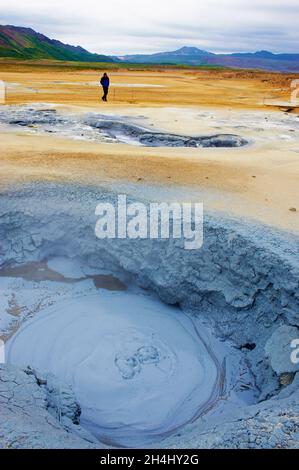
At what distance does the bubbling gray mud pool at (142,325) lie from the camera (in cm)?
479

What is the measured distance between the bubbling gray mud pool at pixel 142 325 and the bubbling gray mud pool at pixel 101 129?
558cm

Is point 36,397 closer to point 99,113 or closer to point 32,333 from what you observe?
point 32,333

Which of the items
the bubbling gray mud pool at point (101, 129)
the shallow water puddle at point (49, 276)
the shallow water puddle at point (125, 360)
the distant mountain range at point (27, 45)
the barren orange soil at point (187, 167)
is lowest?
the shallow water puddle at point (125, 360)

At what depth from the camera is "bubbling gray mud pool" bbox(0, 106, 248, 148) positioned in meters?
12.5

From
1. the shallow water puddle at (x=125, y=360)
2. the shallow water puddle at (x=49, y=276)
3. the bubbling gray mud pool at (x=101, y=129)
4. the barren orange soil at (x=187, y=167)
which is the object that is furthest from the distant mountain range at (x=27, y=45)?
the shallow water puddle at (x=125, y=360)

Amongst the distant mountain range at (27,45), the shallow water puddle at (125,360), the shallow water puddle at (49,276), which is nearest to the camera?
the shallow water puddle at (125,360)

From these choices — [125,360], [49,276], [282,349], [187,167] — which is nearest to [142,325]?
[125,360]

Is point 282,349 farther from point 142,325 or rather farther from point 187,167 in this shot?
point 187,167

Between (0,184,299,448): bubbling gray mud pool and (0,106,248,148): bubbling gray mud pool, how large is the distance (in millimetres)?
5576

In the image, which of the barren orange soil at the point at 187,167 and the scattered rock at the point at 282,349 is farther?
the barren orange soil at the point at 187,167

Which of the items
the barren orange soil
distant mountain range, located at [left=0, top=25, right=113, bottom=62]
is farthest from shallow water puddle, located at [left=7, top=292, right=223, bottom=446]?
distant mountain range, located at [left=0, top=25, right=113, bottom=62]

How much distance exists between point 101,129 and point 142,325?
354 inches

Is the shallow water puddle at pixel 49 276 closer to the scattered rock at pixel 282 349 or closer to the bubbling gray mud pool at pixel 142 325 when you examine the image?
the bubbling gray mud pool at pixel 142 325

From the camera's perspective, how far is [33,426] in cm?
353
